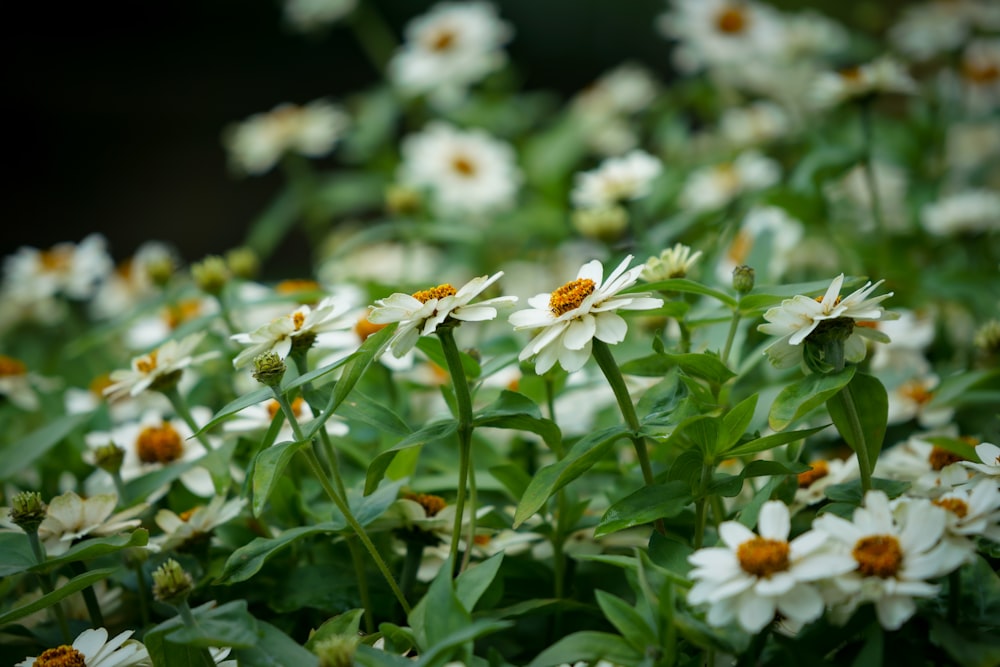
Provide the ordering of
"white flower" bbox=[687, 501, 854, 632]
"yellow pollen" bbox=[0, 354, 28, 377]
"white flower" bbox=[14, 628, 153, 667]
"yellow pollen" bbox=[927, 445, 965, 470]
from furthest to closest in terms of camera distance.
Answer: "yellow pollen" bbox=[0, 354, 28, 377]
"yellow pollen" bbox=[927, 445, 965, 470]
"white flower" bbox=[14, 628, 153, 667]
"white flower" bbox=[687, 501, 854, 632]

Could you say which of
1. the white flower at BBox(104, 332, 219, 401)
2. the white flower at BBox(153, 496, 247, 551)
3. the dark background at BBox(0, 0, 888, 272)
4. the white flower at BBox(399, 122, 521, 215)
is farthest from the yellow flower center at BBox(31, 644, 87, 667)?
the dark background at BBox(0, 0, 888, 272)

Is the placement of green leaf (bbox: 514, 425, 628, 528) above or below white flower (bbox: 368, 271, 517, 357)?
below

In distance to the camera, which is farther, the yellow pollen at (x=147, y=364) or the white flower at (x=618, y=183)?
the white flower at (x=618, y=183)

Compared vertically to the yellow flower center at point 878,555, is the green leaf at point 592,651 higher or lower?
lower

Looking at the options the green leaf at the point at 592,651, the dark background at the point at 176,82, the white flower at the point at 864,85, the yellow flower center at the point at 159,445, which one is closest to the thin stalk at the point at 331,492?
the green leaf at the point at 592,651

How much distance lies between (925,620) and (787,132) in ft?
3.34

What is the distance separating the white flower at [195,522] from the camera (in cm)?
66

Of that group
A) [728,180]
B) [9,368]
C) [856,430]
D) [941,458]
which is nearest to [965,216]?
[728,180]

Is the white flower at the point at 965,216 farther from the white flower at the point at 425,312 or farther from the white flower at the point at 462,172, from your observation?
the white flower at the point at 425,312

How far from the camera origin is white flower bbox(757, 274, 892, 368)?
0.53m

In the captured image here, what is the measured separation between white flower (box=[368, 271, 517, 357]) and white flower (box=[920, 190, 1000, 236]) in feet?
2.43

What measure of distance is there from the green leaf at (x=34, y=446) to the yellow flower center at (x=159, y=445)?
64 millimetres

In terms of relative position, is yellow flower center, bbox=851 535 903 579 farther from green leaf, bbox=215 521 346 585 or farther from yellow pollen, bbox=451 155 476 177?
yellow pollen, bbox=451 155 476 177

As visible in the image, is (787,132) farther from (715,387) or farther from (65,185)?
(65,185)
